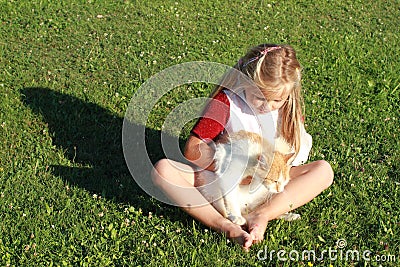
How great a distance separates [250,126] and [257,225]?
30.5 inches

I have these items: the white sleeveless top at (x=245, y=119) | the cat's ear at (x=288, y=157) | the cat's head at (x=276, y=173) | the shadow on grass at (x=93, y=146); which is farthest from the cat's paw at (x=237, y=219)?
the white sleeveless top at (x=245, y=119)

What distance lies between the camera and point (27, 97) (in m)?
6.79

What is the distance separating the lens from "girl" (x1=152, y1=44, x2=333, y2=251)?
15.7 ft

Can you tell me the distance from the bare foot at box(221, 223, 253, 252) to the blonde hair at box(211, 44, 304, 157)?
0.86 meters

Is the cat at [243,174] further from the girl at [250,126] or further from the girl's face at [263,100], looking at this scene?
the girl's face at [263,100]

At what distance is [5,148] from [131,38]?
9.69 ft

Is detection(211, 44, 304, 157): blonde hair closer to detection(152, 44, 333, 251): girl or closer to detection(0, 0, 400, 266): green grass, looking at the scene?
detection(152, 44, 333, 251): girl

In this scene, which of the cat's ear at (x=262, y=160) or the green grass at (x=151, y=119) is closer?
the cat's ear at (x=262, y=160)

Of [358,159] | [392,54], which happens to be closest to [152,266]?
[358,159]

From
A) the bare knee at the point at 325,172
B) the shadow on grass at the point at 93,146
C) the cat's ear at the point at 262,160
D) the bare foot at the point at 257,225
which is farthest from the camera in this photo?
the shadow on grass at the point at 93,146

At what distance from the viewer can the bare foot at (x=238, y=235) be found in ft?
15.1

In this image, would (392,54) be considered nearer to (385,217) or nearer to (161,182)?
(385,217)

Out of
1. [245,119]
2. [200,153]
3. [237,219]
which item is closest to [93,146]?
[200,153]

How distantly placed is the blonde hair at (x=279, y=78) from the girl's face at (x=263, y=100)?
0.09ft
